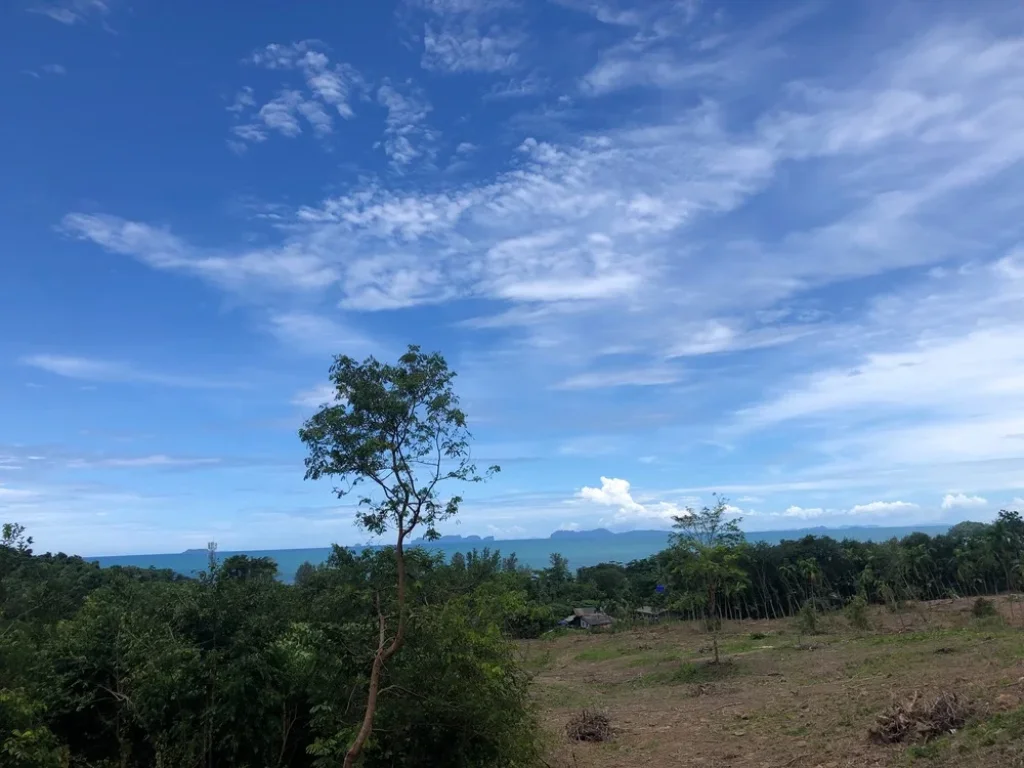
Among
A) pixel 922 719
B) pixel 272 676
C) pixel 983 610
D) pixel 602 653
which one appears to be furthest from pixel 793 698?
pixel 983 610

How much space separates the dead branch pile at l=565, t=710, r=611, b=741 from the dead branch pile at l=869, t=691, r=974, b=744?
5879mm

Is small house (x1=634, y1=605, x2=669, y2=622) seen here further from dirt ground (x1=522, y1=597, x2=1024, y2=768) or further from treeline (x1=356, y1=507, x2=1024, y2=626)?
dirt ground (x1=522, y1=597, x2=1024, y2=768)

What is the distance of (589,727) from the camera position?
14.7 meters

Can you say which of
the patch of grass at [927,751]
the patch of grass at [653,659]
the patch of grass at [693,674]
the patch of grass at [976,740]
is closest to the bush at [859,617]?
the patch of grass at [653,659]

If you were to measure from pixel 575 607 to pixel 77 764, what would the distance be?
57937 mm

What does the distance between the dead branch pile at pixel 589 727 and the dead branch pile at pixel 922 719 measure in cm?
588

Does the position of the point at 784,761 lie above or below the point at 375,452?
below

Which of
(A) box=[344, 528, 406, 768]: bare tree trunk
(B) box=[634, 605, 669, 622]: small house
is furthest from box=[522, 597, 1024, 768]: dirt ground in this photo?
(B) box=[634, 605, 669, 622]: small house

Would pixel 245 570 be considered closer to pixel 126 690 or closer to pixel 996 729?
pixel 126 690

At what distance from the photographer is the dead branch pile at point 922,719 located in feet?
31.8

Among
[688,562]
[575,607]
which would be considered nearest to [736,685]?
[688,562]

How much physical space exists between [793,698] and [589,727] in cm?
450

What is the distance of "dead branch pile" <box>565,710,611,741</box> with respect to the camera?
14430 millimetres

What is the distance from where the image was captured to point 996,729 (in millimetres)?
8758
